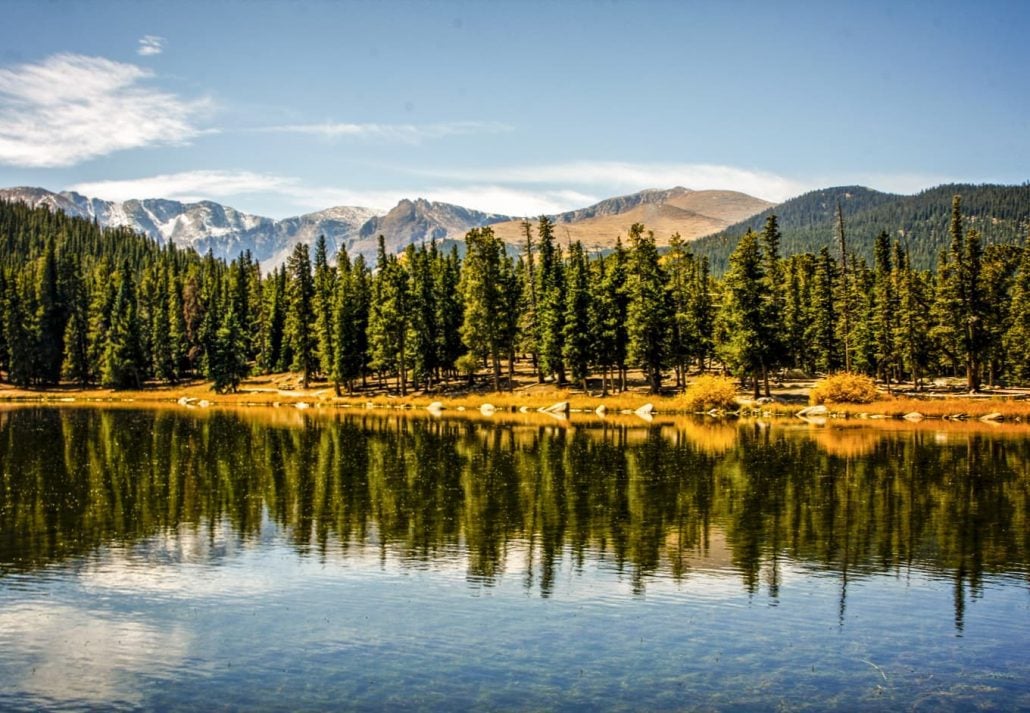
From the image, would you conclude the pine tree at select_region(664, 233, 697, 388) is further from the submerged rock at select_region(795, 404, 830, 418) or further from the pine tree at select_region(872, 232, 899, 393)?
the pine tree at select_region(872, 232, 899, 393)

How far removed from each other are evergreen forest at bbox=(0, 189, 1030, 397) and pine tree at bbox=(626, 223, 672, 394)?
18 cm

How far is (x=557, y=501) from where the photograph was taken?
36.4m

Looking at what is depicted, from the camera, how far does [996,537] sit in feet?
95.3

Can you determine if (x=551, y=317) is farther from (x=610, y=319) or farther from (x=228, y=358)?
→ (x=228, y=358)

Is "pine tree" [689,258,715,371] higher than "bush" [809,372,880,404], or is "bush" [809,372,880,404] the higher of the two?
"pine tree" [689,258,715,371]

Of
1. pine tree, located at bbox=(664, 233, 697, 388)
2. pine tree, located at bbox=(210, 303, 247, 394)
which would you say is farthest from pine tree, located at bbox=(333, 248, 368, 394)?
pine tree, located at bbox=(664, 233, 697, 388)

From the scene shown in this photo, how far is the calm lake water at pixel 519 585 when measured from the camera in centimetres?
1639

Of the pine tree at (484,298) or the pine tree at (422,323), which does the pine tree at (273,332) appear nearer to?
the pine tree at (422,323)

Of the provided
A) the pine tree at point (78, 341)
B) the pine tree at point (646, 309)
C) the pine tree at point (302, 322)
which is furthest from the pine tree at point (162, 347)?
the pine tree at point (646, 309)

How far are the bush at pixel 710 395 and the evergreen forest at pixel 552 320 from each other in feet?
14.8

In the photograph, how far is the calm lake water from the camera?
16.4m

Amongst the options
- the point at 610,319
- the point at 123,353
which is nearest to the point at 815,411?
the point at 610,319

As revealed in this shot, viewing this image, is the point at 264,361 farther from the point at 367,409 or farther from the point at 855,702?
the point at 855,702

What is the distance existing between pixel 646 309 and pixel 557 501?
5750 cm
